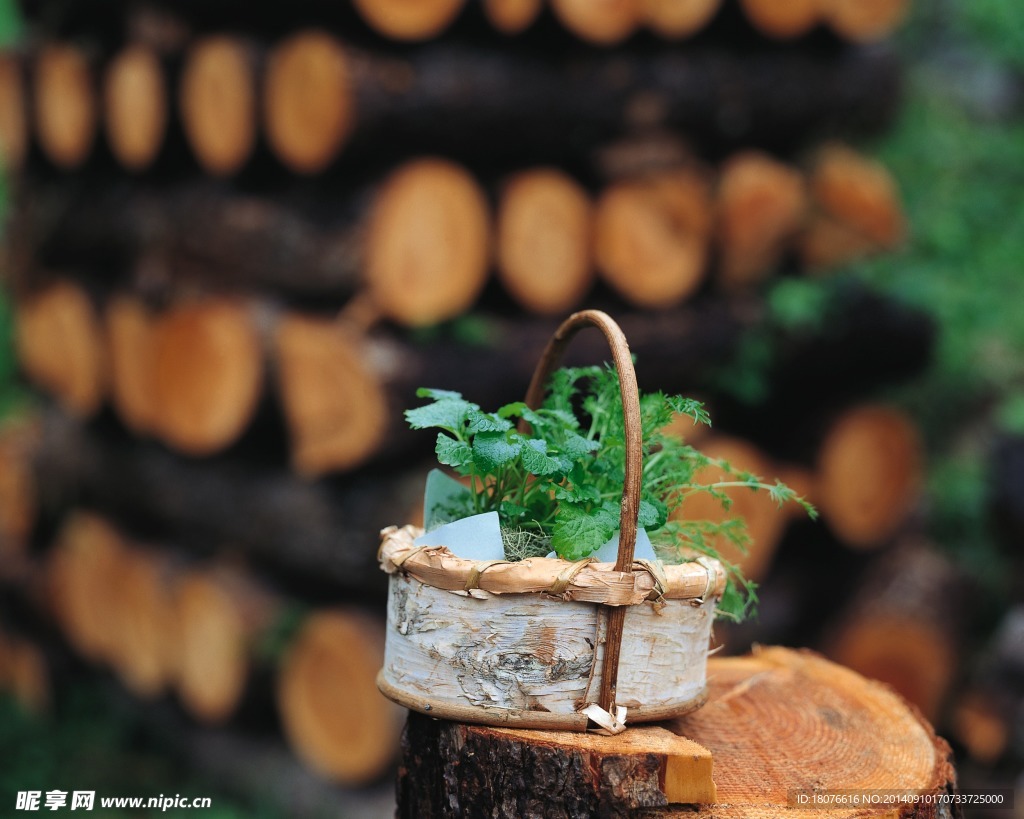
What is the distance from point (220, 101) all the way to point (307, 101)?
477 mm

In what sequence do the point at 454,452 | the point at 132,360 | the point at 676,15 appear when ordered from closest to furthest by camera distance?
1. the point at 454,452
2. the point at 676,15
3. the point at 132,360

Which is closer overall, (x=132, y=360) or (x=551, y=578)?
(x=551, y=578)

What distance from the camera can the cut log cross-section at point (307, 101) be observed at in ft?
10.1

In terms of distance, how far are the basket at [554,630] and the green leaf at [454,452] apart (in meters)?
0.12

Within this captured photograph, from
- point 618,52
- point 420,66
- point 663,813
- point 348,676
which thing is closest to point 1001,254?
point 618,52

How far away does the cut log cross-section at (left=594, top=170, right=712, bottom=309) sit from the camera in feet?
11.9

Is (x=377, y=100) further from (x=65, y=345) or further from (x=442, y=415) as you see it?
(x=65, y=345)

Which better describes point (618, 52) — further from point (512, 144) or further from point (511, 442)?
point (511, 442)

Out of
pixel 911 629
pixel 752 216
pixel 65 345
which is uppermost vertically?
pixel 752 216

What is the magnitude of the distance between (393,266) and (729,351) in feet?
4.09

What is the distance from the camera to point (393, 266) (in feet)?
10.4

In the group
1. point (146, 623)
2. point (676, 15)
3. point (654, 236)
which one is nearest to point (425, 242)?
point (654, 236)

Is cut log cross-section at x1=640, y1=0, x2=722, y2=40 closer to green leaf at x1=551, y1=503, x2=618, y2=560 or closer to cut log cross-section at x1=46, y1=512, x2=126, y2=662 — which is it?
green leaf at x1=551, y1=503, x2=618, y2=560

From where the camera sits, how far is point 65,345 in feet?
14.4
